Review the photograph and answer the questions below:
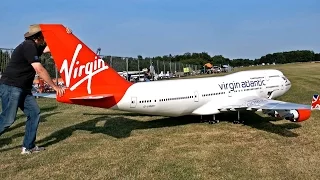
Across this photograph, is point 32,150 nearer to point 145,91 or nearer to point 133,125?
point 145,91

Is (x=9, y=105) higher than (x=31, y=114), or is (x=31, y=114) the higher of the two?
(x=9, y=105)

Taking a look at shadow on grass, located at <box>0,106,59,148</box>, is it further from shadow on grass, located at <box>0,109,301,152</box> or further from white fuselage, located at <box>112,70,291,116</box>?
white fuselage, located at <box>112,70,291,116</box>

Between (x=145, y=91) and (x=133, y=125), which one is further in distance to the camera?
(x=133, y=125)

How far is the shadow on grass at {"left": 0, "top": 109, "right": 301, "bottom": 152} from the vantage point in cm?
1187

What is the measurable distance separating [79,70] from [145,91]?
8.25ft

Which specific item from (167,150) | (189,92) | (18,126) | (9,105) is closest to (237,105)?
(189,92)

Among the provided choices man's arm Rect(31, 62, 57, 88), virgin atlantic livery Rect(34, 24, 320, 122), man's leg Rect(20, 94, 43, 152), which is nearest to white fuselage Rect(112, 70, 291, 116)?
virgin atlantic livery Rect(34, 24, 320, 122)

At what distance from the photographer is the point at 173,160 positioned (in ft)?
28.5

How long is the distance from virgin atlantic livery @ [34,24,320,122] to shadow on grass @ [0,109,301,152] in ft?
2.13

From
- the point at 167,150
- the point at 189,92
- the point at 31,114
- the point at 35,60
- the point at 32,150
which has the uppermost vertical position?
the point at 35,60

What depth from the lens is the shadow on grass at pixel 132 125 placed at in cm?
1187

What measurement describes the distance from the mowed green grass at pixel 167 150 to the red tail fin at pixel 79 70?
154cm

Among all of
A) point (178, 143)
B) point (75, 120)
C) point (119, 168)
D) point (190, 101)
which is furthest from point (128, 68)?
point (119, 168)

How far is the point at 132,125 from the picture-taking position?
13727 millimetres
